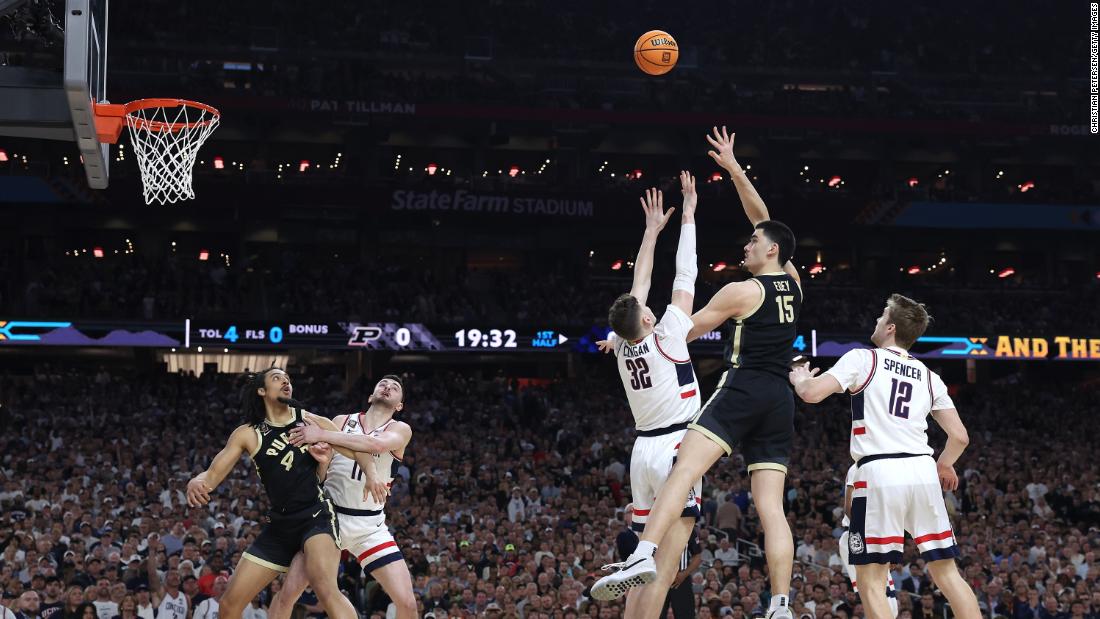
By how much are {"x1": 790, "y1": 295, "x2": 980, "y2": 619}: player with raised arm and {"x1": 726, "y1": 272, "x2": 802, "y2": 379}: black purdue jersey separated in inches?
17.1

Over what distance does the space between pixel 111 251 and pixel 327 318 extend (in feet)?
38.3

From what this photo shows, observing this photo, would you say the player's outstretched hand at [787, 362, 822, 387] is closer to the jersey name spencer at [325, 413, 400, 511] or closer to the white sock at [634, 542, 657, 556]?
the white sock at [634, 542, 657, 556]

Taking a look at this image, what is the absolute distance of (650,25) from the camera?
153 ft

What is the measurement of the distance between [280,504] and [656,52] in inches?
489

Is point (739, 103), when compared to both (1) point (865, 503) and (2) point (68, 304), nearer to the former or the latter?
(2) point (68, 304)

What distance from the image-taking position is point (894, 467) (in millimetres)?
8320

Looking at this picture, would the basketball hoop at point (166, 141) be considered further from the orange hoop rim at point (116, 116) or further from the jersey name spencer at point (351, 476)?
the jersey name spencer at point (351, 476)

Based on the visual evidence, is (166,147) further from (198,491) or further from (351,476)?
(198,491)

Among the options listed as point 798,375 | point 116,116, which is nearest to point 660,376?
point 798,375

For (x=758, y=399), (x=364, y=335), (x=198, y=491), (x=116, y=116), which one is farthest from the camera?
(x=364, y=335)

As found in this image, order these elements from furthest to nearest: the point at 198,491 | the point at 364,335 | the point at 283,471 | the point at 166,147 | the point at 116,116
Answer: the point at 364,335
the point at 166,147
the point at 116,116
the point at 283,471
the point at 198,491

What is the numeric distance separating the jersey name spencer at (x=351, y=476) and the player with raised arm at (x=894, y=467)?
4.31 metres

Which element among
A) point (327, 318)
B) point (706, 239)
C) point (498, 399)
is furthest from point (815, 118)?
point (327, 318)

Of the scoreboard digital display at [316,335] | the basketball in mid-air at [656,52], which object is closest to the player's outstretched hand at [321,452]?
the basketball in mid-air at [656,52]
